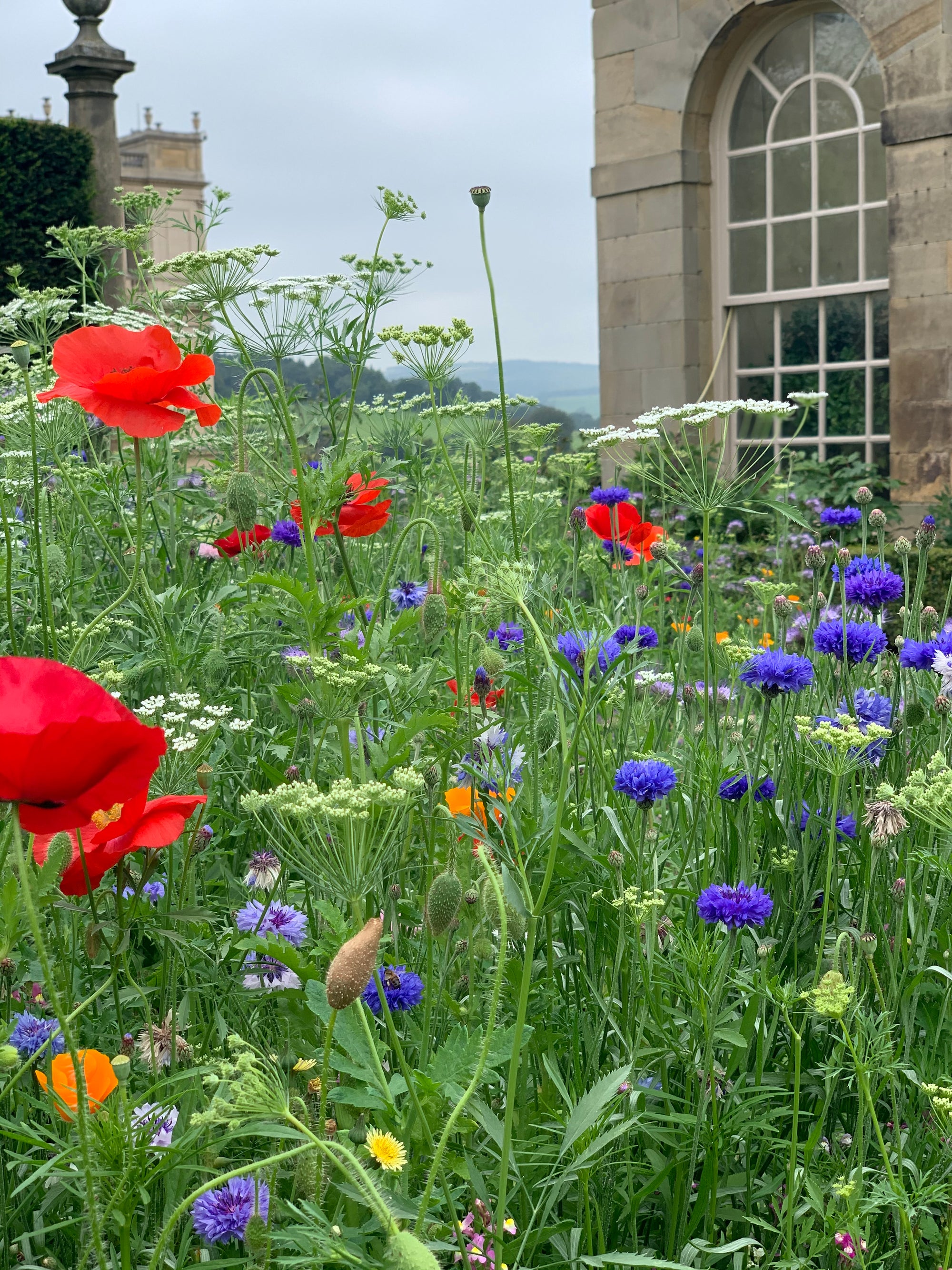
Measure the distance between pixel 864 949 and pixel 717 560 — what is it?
575cm

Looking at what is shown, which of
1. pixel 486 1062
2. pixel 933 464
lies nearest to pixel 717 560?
pixel 933 464

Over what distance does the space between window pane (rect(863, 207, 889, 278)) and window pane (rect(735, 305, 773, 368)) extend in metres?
0.87

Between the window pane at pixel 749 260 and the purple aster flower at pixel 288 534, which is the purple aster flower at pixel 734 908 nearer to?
the purple aster flower at pixel 288 534

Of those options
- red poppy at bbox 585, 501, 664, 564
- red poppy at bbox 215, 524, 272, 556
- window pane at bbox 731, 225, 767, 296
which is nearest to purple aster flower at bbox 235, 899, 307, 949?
red poppy at bbox 215, 524, 272, 556

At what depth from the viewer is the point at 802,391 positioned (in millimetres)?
9578

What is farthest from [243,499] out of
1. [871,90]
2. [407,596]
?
[871,90]

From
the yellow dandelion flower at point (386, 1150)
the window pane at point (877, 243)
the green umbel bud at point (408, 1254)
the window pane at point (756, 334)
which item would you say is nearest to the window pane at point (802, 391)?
the window pane at point (756, 334)

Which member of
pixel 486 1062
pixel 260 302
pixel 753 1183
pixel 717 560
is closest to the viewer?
pixel 486 1062

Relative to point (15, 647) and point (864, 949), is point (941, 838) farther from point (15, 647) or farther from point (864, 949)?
point (15, 647)

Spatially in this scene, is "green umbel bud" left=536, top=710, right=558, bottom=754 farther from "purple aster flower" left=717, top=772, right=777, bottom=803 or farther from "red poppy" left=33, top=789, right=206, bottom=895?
"red poppy" left=33, top=789, right=206, bottom=895

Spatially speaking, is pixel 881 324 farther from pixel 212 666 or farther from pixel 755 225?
pixel 212 666

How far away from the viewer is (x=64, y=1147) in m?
1.15

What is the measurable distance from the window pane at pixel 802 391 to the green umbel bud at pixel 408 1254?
8900 millimetres

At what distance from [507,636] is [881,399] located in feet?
24.4
